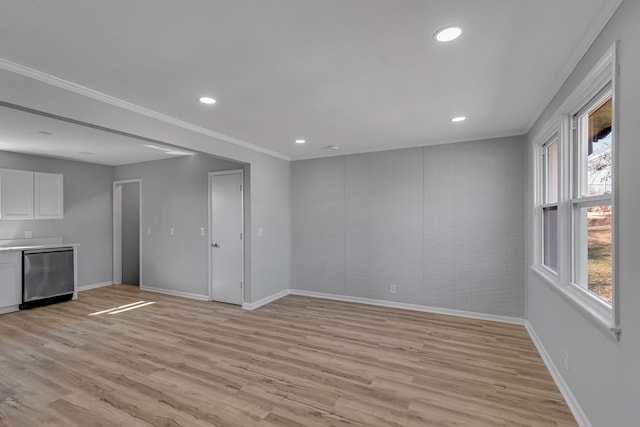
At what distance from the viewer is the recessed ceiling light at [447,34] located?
5.65ft

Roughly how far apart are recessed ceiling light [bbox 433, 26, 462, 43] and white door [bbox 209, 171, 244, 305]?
3.63 metres

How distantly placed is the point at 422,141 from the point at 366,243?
5.91 ft

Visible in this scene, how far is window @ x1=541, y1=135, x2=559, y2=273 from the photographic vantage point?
2877mm

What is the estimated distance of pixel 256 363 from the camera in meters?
2.84

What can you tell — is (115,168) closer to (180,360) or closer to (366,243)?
(180,360)

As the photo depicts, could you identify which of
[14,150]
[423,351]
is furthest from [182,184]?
[423,351]

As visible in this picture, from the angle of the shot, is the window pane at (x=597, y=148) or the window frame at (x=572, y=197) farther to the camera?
the window pane at (x=597, y=148)

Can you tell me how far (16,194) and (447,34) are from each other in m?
6.65

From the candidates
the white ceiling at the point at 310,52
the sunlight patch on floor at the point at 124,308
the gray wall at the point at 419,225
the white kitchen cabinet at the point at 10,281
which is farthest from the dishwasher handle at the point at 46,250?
the gray wall at the point at 419,225

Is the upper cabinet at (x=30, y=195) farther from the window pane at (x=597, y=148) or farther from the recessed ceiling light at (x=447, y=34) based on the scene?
the window pane at (x=597, y=148)

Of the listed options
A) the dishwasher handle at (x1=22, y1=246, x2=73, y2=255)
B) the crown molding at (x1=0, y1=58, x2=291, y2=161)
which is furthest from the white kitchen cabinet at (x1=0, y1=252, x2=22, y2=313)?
the crown molding at (x1=0, y1=58, x2=291, y2=161)

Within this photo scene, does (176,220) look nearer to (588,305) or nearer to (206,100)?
(206,100)

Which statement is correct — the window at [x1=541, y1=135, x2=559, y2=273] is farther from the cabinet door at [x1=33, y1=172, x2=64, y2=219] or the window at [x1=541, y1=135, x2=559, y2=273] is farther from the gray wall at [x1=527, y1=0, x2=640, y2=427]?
the cabinet door at [x1=33, y1=172, x2=64, y2=219]

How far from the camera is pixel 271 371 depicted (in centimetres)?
269
